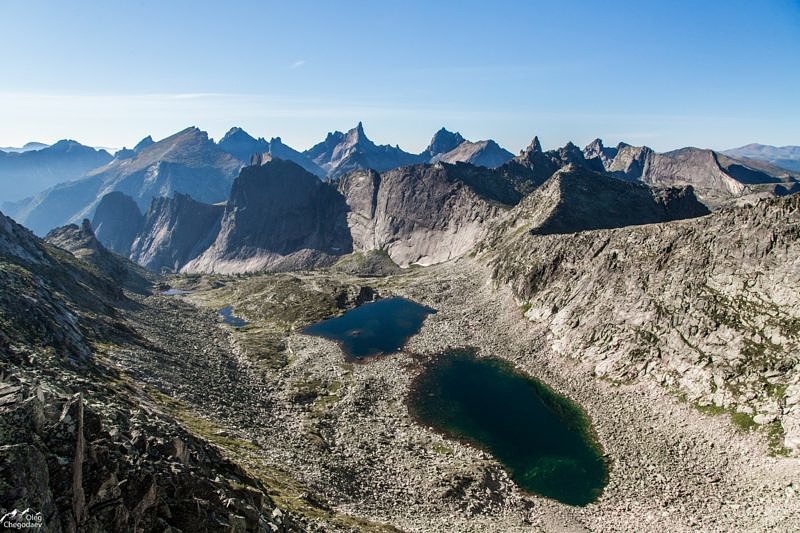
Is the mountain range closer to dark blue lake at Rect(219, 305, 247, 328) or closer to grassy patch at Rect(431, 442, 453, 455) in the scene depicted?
grassy patch at Rect(431, 442, 453, 455)

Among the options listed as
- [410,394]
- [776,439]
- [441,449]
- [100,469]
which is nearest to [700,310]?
[776,439]

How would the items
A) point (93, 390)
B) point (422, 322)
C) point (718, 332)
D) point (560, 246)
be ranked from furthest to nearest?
point (422, 322)
point (560, 246)
point (718, 332)
point (93, 390)

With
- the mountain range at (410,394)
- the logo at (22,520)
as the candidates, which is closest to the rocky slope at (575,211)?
the mountain range at (410,394)

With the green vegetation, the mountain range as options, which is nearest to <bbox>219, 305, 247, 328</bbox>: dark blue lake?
the mountain range

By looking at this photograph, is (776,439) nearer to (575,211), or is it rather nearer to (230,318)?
(575,211)

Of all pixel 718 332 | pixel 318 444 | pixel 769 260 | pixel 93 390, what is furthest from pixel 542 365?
pixel 93 390

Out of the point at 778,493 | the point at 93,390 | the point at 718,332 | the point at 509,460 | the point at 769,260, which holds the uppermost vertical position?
the point at 769,260

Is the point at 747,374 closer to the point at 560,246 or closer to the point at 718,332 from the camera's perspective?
the point at 718,332

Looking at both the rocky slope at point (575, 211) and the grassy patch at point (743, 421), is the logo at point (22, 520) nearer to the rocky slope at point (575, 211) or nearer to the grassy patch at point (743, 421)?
the grassy patch at point (743, 421)
